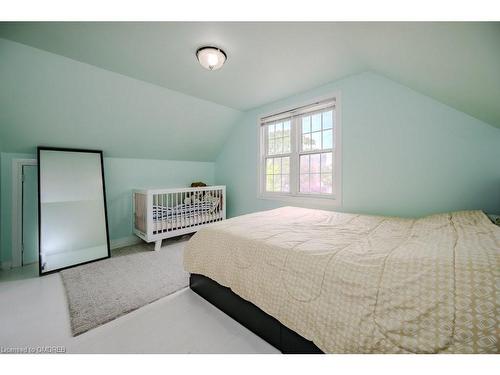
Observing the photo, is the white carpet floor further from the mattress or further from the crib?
the crib

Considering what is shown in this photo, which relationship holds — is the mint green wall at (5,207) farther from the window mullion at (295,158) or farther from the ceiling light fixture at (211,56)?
the window mullion at (295,158)

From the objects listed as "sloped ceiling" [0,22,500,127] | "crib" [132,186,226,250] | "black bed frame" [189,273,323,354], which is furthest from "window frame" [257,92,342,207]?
"black bed frame" [189,273,323,354]

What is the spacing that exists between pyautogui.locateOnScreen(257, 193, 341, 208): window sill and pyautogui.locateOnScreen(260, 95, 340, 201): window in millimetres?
29

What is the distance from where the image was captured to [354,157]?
2445 millimetres

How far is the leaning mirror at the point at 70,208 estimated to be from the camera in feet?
7.69

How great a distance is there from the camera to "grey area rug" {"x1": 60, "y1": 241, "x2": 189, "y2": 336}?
1.55 meters

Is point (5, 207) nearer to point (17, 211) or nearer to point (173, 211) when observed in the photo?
point (17, 211)

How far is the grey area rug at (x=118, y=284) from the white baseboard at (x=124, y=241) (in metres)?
0.28

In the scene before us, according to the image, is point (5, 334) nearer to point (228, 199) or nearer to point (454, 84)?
point (228, 199)

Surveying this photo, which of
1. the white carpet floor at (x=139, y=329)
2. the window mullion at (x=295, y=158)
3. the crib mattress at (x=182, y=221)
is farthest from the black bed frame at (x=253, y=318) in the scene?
the window mullion at (x=295, y=158)

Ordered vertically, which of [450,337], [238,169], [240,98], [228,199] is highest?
[240,98]

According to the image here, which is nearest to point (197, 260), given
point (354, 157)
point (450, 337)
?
point (450, 337)
